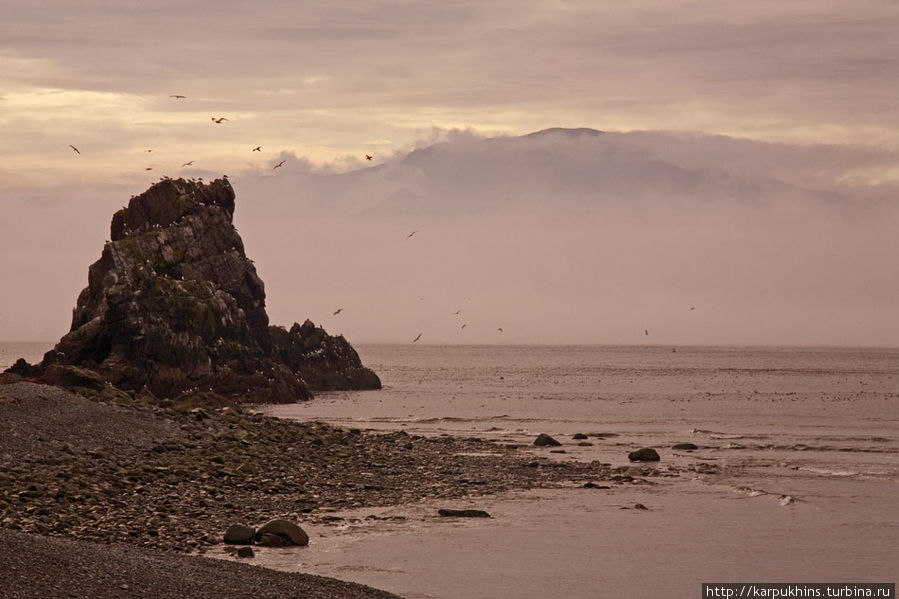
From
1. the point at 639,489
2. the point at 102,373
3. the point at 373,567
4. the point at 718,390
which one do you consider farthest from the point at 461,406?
the point at 373,567

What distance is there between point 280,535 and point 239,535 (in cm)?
96

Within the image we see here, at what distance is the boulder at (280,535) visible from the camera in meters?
23.8

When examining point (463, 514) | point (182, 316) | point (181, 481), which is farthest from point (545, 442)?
point (182, 316)

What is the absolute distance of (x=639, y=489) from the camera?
35406mm

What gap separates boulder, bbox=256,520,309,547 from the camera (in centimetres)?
2384

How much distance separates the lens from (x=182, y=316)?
80.1 m

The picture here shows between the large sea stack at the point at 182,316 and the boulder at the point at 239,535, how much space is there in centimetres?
3972

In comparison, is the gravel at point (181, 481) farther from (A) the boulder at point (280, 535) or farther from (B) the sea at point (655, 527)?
(B) the sea at point (655, 527)

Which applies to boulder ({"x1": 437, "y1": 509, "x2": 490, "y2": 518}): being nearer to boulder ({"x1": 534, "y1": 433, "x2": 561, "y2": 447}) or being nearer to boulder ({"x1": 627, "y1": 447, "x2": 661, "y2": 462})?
boulder ({"x1": 627, "y1": 447, "x2": 661, "y2": 462})

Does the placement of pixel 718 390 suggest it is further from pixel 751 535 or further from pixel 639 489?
pixel 751 535

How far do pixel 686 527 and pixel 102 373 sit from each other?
54980mm

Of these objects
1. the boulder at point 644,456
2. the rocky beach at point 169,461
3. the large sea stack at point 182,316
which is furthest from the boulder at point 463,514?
the large sea stack at point 182,316

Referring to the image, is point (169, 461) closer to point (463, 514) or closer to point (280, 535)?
point (463, 514)

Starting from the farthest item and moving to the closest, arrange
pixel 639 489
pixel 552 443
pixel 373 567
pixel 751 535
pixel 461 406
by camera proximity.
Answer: pixel 461 406
pixel 552 443
pixel 639 489
pixel 751 535
pixel 373 567
